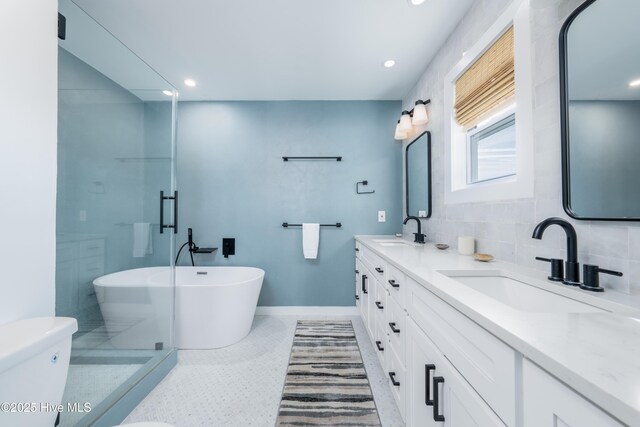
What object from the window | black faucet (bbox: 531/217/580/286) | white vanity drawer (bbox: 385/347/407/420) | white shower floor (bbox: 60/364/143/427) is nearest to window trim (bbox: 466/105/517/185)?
the window


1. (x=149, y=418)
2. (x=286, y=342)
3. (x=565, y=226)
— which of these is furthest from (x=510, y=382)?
(x=286, y=342)

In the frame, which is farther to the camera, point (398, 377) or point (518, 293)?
point (398, 377)

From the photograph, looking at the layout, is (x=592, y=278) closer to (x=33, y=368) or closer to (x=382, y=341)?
(x=382, y=341)

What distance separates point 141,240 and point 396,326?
1892mm

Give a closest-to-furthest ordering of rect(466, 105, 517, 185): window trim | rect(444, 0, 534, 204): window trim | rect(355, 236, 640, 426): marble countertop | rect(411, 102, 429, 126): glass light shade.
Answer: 1. rect(355, 236, 640, 426): marble countertop
2. rect(444, 0, 534, 204): window trim
3. rect(466, 105, 517, 185): window trim
4. rect(411, 102, 429, 126): glass light shade

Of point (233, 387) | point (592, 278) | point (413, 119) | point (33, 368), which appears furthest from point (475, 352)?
point (413, 119)

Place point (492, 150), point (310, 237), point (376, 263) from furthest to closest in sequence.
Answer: point (310, 237)
point (376, 263)
point (492, 150)

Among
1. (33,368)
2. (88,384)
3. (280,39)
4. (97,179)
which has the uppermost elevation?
(280,39)

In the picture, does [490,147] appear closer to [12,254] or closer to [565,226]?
[565,226]

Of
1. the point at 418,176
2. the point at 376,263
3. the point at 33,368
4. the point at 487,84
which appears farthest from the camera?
the point at 418,176

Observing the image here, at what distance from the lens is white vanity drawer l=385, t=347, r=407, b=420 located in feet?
3.90

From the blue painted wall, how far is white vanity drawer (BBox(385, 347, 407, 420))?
1.31 meters

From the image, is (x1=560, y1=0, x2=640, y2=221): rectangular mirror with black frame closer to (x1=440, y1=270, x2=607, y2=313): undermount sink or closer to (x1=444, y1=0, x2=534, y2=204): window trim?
(x1=444, y1=0, x2=534, y2=204): window trim

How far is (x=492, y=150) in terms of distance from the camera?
5.06 ft
